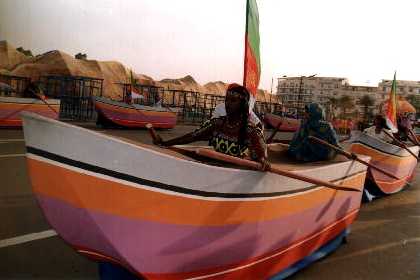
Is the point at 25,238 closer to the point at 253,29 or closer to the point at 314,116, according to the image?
the point at 253,29

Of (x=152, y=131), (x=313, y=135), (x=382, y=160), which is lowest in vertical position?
(x=382, y=160)

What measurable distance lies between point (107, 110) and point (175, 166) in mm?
17792

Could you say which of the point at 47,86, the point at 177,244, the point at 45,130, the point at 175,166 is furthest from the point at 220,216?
the point at 47,86

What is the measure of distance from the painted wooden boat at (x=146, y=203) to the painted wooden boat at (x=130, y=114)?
17.2 meters

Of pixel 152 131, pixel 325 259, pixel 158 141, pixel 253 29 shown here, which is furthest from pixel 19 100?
pixel 325 259

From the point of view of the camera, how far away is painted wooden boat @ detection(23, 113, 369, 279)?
114 inches

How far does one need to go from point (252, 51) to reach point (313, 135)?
7.40ft

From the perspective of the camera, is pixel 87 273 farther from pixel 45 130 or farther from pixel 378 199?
pixel 378 199

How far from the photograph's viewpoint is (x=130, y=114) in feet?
69.2

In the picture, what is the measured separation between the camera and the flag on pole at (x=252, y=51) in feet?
14.9

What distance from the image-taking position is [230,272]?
3789 mm

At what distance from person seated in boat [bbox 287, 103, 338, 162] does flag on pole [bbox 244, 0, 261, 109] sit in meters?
1.82

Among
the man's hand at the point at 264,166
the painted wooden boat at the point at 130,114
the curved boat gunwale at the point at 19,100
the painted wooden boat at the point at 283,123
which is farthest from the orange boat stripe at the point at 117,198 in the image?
the painted wooden boat at the point at 283,123

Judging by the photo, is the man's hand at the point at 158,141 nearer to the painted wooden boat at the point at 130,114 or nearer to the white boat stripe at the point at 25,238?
the white boat stripe at the point at 25,238
